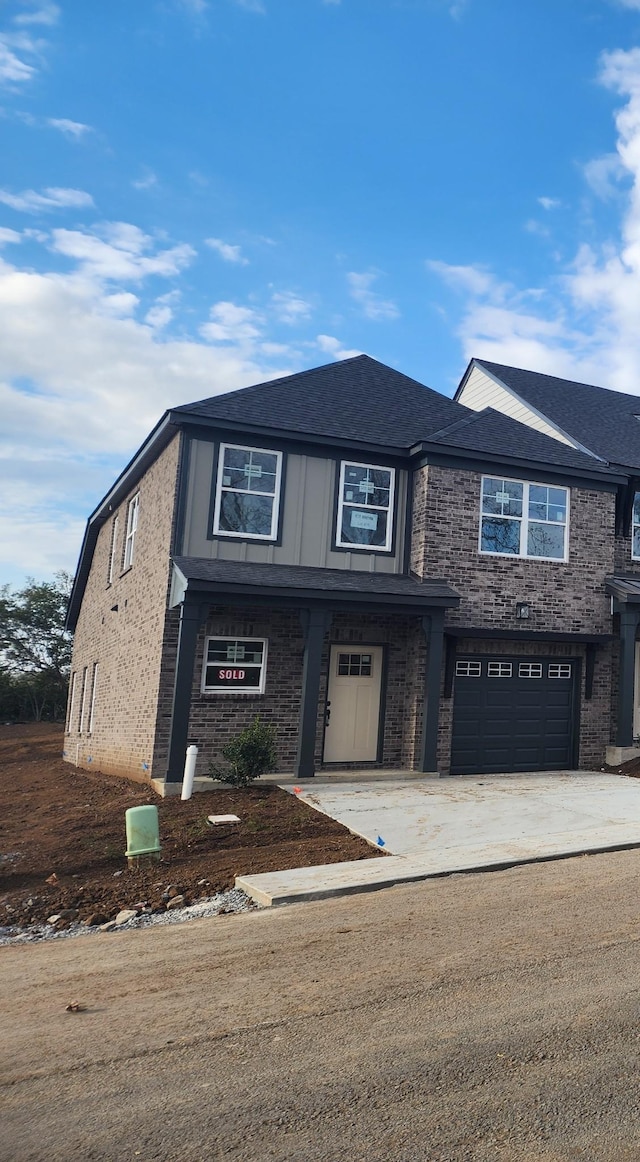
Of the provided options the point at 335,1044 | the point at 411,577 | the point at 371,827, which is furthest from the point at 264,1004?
the point at 411,577

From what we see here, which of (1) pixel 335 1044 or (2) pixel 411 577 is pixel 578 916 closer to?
(1) pixel 335 1044

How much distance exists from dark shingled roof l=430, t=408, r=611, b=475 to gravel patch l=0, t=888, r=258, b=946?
9.12 metres

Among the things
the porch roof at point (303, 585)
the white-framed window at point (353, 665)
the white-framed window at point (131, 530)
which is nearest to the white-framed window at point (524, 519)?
the porch roof at point (303, 585)

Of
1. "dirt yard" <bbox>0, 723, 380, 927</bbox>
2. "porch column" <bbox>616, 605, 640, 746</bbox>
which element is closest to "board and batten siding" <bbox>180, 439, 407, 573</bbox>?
"dirt yard" <bbox>0, 723, 380, 927</bbox>

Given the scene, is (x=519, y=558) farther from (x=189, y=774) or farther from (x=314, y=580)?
(x=189, y=774)

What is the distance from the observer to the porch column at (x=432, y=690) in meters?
13.1

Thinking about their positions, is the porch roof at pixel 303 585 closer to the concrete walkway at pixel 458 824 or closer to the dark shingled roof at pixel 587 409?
the concrete walkway at pixel 458 824

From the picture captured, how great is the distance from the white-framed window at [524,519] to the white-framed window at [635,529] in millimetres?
1860

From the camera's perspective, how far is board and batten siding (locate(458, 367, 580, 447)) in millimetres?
17109

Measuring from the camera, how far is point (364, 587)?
499 inches

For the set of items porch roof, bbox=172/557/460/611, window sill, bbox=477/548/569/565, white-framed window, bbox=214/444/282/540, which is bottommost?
porch roof, bbox=172/557/460/611

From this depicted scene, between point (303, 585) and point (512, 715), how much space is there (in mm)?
5009

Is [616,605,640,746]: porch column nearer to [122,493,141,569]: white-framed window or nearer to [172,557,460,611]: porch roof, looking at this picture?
[172,557,460,611]: porch roof

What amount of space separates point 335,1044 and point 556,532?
12.1m
